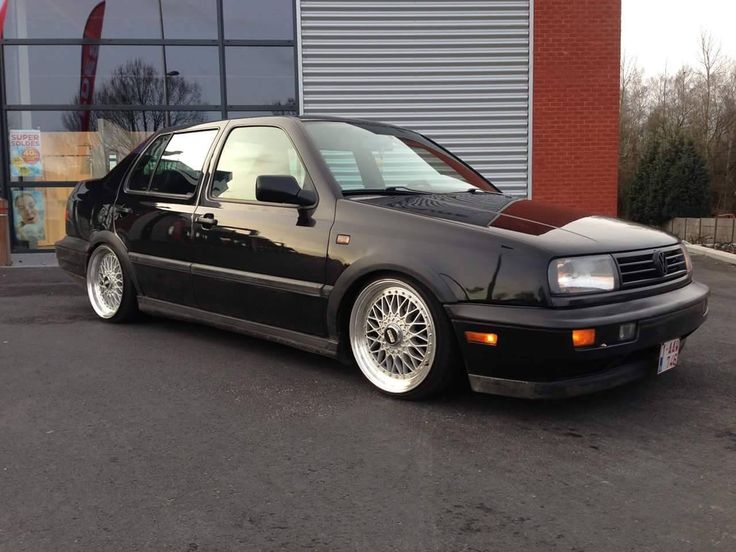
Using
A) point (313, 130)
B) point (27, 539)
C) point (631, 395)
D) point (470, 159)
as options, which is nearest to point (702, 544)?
point (631, 395)

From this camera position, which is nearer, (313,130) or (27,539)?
(27,539)

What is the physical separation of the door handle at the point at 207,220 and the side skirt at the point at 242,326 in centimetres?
59

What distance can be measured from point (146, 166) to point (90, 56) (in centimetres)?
603

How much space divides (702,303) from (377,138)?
221 cm

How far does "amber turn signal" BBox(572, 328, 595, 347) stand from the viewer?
3.09 metres

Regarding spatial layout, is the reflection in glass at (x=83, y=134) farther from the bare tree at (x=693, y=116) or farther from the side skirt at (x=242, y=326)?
the bare tree at (x=693, y=116)

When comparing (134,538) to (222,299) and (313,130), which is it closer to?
(222,299)

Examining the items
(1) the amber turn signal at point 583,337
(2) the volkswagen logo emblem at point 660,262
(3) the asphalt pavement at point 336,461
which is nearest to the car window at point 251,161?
(3) the asphalt pavement at point 336,461

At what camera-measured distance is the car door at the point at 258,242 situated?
394cm

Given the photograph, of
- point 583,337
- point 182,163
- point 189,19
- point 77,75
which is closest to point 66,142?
point 77,75

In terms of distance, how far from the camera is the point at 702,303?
3.73 m

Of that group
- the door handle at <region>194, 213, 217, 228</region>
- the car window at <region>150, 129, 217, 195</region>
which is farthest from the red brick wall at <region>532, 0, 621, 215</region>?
the door handle at <region>194, 213, 217, 228</region>

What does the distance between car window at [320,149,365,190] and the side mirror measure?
0.22 m

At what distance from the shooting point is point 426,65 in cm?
1049
